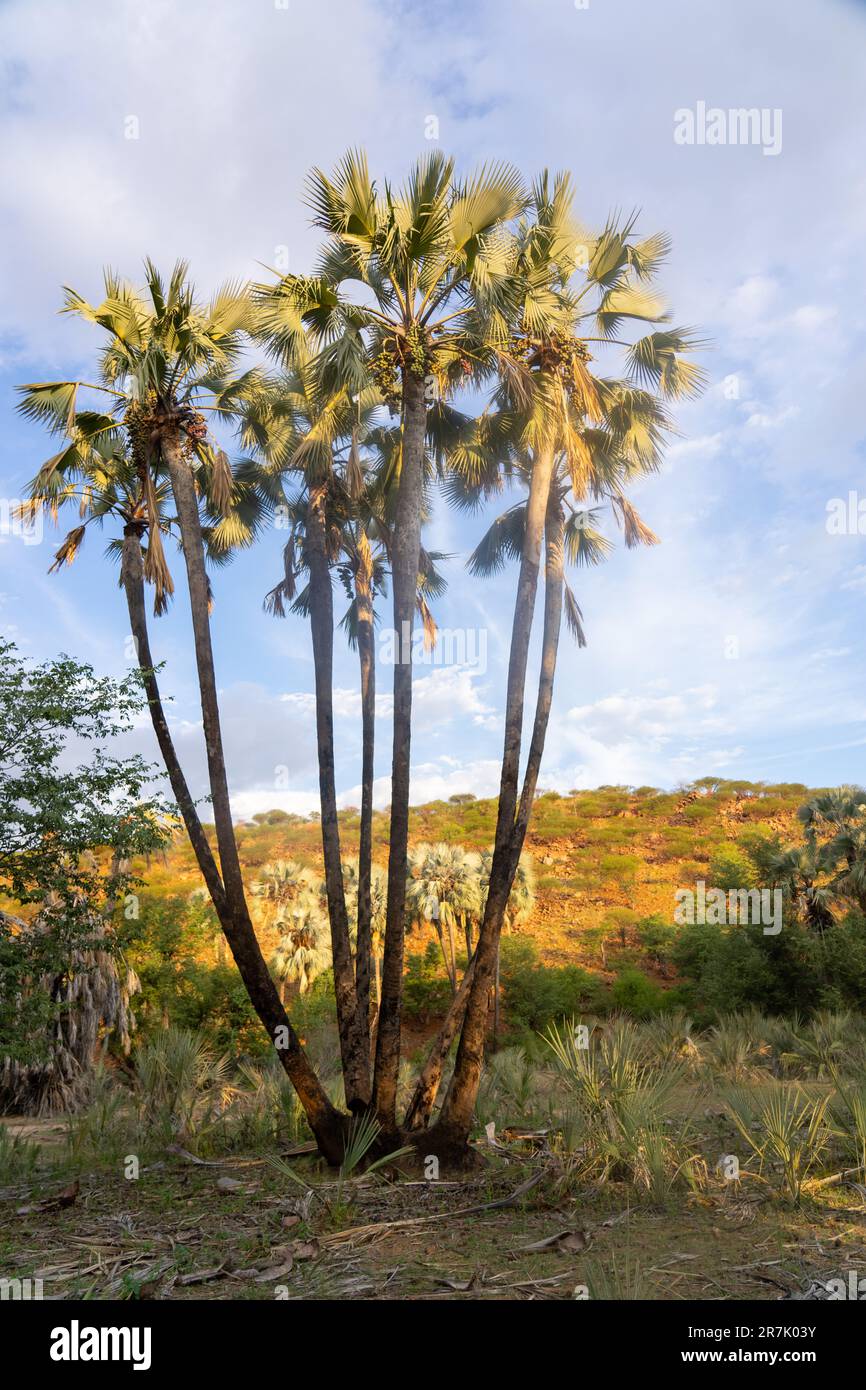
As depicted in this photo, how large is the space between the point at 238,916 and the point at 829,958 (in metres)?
18.6

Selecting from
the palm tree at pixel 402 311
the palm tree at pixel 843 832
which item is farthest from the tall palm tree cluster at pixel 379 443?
the palm tree at pixel 843 832

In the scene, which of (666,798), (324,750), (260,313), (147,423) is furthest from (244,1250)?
(666,798)

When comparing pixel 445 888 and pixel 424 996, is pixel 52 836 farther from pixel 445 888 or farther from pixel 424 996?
pixel 424 996

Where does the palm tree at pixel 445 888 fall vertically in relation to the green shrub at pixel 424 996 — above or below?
above

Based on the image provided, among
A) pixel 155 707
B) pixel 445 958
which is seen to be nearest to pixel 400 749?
pixel 155 707

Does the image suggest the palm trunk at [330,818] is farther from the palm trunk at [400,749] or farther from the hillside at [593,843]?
the hillside at [593,843]

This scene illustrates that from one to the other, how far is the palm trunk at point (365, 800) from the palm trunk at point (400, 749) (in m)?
0.95

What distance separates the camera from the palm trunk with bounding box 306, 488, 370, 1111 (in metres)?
10.1

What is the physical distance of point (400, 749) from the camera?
968 centimetres

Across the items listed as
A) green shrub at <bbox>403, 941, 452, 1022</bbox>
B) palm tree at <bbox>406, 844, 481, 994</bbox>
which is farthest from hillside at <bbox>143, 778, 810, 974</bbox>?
palm tree at <bbox>406, 844, 481, 994</bbox>

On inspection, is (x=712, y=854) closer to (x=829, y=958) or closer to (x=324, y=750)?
(x=829, y=958)

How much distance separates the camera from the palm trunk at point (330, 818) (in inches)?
398

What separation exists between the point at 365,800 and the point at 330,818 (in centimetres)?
129
